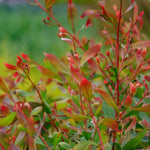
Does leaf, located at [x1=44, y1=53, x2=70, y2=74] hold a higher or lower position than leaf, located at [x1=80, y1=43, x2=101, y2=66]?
lower

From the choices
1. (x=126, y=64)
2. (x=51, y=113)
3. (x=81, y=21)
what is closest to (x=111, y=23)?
(x=126, y=64)

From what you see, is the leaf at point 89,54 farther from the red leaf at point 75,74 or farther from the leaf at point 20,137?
the leaf at point 20,137

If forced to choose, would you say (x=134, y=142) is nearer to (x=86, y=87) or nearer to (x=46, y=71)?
(x=86, y=87)

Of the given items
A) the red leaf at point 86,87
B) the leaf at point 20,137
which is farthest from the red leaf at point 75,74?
the leaf at point 20,137

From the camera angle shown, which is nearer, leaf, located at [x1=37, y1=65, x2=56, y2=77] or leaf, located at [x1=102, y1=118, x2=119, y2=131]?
leaf, located at [x1=102, y1=118, x2=119, y2=131]

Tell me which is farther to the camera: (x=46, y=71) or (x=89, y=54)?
(x=46, y=71)

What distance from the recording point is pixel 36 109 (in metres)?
0.72

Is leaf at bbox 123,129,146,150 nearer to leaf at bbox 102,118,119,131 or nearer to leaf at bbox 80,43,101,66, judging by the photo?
leaf at bbox 102,118,119,131

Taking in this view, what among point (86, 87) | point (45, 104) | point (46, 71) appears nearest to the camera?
point (86, 87)

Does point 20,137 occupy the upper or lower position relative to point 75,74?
lower

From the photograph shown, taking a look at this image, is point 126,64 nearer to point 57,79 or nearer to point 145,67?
point 145,67

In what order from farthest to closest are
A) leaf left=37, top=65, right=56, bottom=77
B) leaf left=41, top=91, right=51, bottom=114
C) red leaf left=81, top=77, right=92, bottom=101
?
1. leaf left=37, top=65, right=56, bottom=77
2. leaf left=41, top=91, right=51, bottom=114
3. red leaf left=81, top=77, right=92, bottom=101

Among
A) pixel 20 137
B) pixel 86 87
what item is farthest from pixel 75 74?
pixel 20 137

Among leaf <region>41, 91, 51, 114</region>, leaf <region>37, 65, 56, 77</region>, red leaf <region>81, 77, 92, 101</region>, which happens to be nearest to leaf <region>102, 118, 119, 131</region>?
red leaf <region>81, 77, 92, 101</region>
